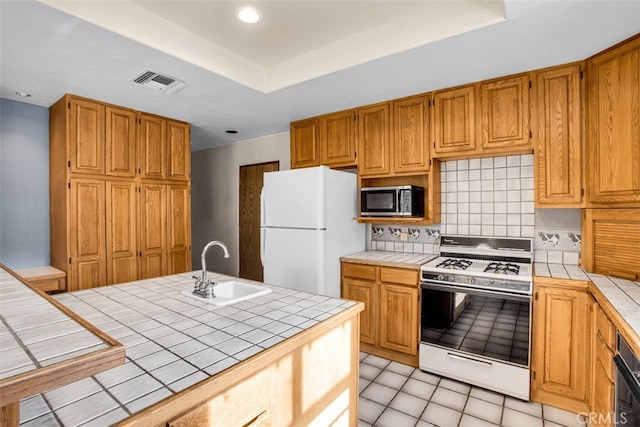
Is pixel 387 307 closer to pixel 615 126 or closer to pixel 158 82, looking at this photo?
pixel 615 126

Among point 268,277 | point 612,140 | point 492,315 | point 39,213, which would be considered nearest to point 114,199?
point 39,213

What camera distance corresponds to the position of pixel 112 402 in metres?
0.80

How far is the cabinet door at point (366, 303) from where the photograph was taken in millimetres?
2912

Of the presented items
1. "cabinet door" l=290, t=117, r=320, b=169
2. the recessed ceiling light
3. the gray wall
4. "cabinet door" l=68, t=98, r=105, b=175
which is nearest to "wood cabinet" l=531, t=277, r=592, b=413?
"cabinet door" l=290, t=117, r=320, b=169

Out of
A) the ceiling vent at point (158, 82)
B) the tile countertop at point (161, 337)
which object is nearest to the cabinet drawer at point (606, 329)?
the tile countertop at point (161, 337)

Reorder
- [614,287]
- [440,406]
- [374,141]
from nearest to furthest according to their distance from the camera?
[614,287] < [440,406] < [374,141]

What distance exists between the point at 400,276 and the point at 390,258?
0.29 metres

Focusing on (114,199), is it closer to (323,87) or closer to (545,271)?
(323,87)

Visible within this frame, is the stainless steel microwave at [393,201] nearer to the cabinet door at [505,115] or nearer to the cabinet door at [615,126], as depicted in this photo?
the cabinet door at [505,115]

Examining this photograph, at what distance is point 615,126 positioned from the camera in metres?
2.06

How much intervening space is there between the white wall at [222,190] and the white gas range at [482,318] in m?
2.63

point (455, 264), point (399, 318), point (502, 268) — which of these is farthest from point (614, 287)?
point (399, 318)

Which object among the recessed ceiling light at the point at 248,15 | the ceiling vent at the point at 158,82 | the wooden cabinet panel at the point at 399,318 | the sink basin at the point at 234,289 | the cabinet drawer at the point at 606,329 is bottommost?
Answer: the wooden cabinet panel at the point at 399,318

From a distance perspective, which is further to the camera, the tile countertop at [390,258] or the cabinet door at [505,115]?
the tile countertop at [390,258]
